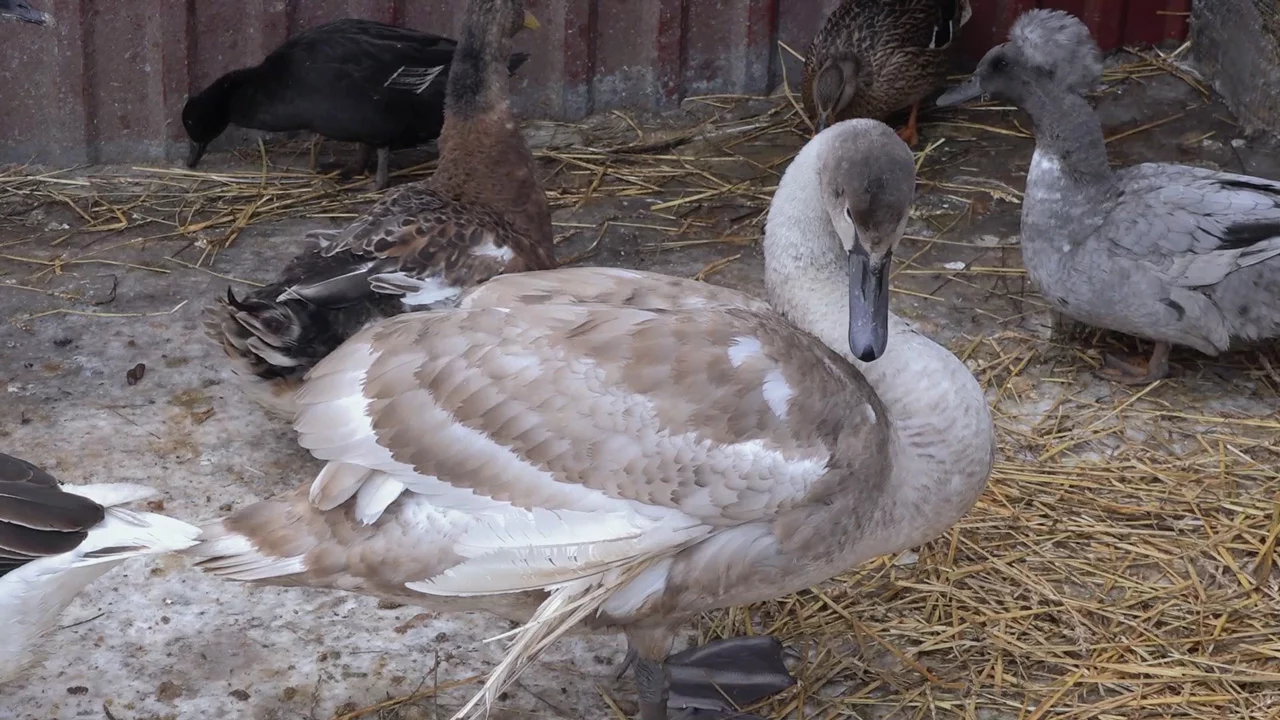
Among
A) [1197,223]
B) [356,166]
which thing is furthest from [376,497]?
[356,166]

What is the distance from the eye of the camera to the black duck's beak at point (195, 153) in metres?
5.59

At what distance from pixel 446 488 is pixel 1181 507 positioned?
6.80ft

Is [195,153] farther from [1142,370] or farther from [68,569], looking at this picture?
[1142,370]

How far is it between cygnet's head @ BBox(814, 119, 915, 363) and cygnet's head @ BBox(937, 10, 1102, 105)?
5.58ft

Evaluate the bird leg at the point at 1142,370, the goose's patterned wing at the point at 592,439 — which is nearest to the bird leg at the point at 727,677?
the goose's patterned wing at the point at 592,439

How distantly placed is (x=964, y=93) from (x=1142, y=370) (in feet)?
3.91

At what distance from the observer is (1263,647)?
328cm

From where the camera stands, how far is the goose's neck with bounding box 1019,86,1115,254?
4.40m

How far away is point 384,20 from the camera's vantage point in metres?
5.87

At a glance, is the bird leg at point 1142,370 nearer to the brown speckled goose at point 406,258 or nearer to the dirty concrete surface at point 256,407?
the dirty concrete surface at point 256,407

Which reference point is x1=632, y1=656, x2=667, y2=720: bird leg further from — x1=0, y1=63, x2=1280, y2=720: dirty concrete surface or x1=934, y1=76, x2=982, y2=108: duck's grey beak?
x1=934, y1=76, x2=982, y2=108: duck's grey beak

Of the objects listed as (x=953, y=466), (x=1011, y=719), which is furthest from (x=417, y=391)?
(x=1011, y=719)

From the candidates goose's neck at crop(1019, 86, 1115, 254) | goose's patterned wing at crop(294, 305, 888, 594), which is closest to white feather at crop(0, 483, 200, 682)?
goose's patterned wing at crop(294, 305, 888, 594)

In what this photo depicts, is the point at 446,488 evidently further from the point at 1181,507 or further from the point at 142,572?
the point at 1181,507
